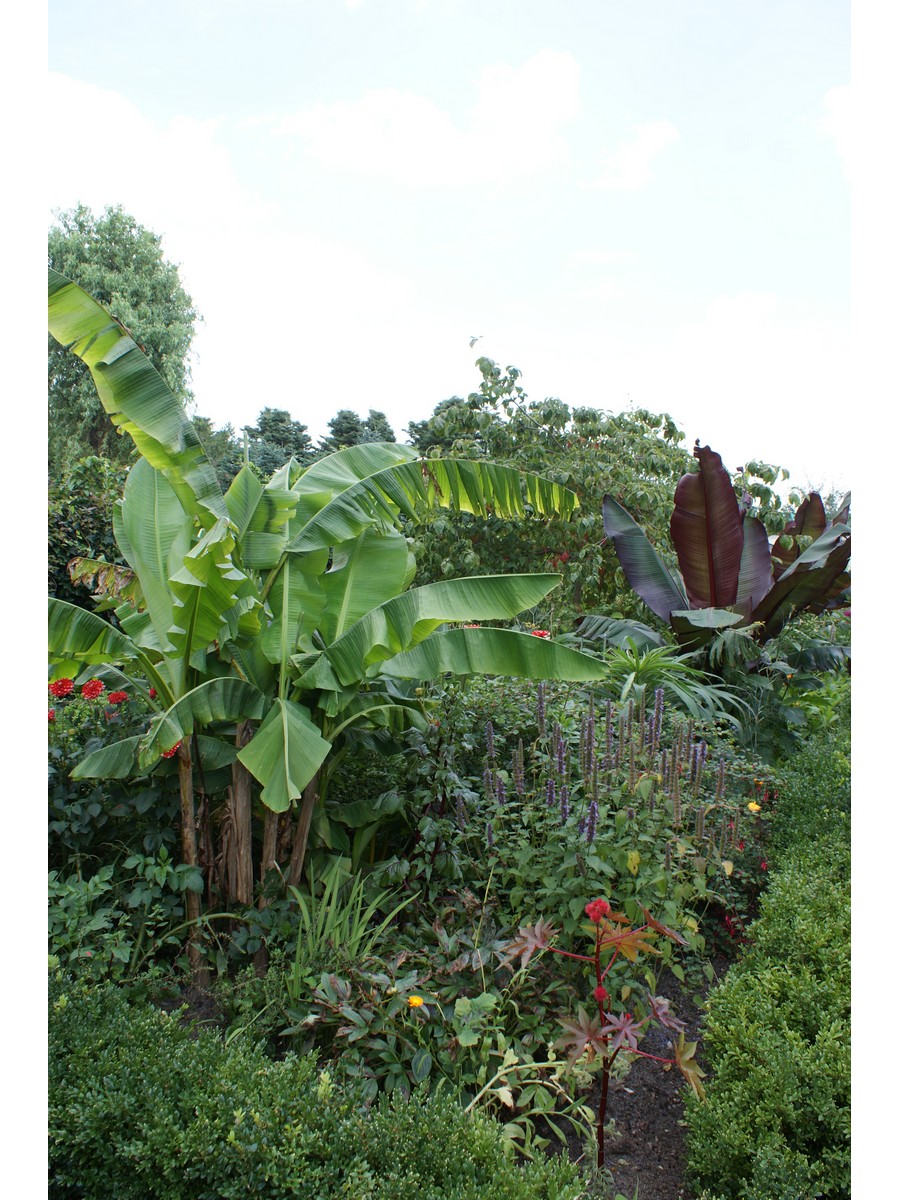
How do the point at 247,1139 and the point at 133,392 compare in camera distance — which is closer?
the point at 247,1139

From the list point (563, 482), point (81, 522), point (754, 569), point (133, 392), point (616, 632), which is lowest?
point (616, 632)

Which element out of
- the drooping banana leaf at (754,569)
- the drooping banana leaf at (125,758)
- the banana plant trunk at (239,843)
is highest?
the drooping banana leaf at (754,569)

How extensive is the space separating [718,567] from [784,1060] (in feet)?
16.3

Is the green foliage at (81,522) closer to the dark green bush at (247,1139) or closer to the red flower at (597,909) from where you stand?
the dark green bush at (247,1139)

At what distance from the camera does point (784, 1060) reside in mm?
1994

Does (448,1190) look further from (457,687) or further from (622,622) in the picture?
(622,622)

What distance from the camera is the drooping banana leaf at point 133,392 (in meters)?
2.97

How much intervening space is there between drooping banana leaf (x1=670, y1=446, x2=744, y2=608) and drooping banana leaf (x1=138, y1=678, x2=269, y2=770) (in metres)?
4.45

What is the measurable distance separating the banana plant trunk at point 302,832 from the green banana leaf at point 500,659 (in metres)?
0.67

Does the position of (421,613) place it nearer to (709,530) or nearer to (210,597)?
(210,597)

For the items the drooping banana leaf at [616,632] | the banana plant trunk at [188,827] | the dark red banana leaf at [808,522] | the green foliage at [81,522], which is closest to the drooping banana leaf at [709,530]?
the drooping banana leaf at [616,632]

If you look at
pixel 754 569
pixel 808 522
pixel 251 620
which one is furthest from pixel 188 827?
pixel 808 522

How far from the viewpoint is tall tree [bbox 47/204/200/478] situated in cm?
2305

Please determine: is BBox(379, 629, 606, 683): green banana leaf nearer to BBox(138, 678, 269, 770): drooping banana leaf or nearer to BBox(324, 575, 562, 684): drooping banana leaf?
BBox(324, 575, 562, 684): drooping banana leaf
